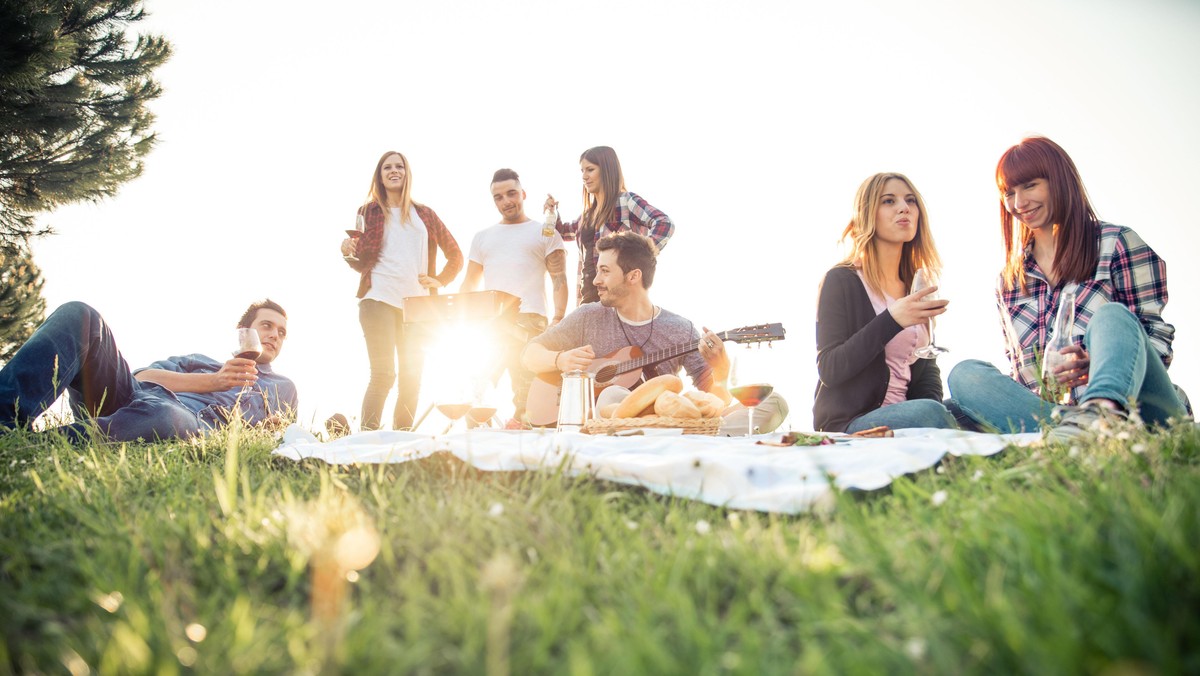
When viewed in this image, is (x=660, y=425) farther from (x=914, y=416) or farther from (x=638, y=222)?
(x=638, y=222)

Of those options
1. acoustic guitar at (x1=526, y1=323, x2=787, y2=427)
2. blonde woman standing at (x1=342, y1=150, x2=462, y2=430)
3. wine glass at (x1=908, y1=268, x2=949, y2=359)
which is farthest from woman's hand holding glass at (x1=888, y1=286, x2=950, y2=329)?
blonde woman standing at (x1=342, y1=150, x2=462, y2=430)

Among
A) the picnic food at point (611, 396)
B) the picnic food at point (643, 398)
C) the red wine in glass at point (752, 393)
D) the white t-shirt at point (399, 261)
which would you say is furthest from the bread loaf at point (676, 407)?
the white t-shirt at point (399, 261)

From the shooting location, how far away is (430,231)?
625cm

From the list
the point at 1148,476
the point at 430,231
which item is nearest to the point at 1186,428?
the point at 1148,476

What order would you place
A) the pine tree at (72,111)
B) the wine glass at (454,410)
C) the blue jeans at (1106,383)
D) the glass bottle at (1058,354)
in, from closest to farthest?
the blue jeans at (1106,383)
the glass bottle at (1058,354)
the wine glass at (454,410)
the pine tree at (72,111)

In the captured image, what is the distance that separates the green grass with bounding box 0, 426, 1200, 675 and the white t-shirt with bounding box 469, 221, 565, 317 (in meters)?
4.27

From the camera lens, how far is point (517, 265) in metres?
6.12

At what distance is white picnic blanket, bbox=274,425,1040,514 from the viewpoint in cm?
195

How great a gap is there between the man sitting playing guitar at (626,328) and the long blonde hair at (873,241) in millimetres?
1408

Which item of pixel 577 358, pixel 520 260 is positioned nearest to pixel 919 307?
pixel 577 358

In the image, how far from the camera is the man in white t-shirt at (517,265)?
19.9 feet

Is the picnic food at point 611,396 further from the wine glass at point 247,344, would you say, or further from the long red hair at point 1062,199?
the long red hair at point 1062,199

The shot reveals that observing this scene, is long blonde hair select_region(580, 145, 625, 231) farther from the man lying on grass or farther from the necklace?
the man lying on grass

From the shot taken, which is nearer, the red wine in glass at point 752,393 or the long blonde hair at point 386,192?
the red wine in glass at point 752,393
